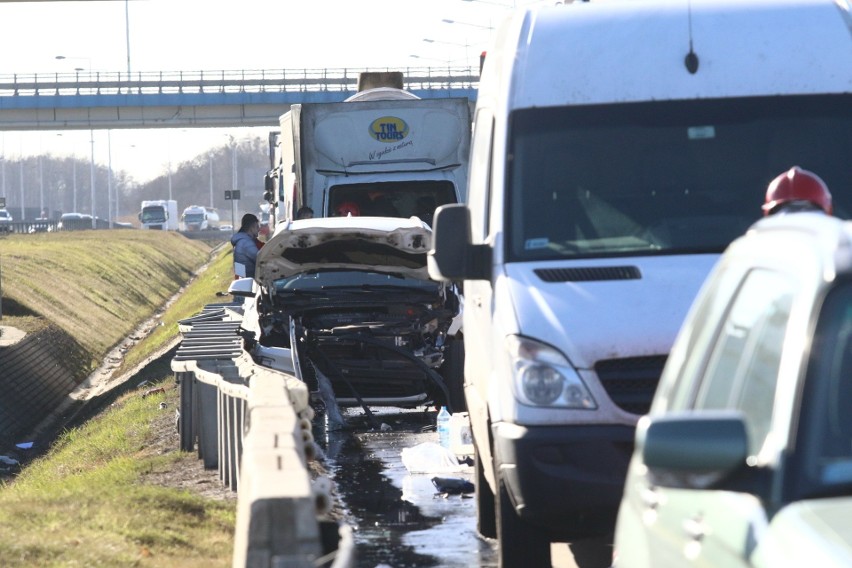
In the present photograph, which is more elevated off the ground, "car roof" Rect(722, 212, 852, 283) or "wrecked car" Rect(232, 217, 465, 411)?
"car roof" Rect(722, 212, 852, 283)

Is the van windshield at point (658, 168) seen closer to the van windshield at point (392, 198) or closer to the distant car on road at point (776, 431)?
the distant car on road at point (776, 431)

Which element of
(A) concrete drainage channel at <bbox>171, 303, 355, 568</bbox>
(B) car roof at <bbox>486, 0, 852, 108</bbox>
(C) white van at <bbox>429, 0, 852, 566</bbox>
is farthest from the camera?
(B) car roof at <bbox>486, 0, 852, 108</bbox>

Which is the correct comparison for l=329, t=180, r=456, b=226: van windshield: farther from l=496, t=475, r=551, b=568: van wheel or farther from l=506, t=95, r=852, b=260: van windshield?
l=496, t=475, r=551, b=568: van wheel

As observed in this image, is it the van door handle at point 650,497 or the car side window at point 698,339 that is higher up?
the car side window at point 698,339

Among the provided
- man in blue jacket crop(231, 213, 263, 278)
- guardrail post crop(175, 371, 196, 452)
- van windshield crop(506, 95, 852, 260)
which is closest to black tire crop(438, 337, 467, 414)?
guardrail post crop(175, 371, 196, 452)

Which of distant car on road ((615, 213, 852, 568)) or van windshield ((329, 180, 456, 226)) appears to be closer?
distant car on road ((615, 213, 852, 568))

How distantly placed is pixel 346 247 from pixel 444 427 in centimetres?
248

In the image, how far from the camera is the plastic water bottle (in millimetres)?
14001

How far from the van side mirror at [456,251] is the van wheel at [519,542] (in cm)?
103

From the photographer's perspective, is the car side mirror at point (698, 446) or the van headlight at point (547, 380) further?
the van headlight at point (547, 380)

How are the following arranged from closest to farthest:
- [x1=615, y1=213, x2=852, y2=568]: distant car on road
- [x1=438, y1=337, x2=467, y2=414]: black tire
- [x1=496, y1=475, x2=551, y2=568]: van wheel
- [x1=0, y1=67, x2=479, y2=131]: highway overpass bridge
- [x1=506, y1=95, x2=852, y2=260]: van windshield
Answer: [x1=615, y1=213, x2=852, y2=568]: distant car on road < [x1=496, y1=475, x2=551, y2=568]: van wheel < [x1=506, y1=95, x2=852, y2=260]: van windshield < [x1=438, y1=337, x2=467, y2=414]: black tire < [x1=0, y1=67, x2=479, y2=131]: highway overpass bridge

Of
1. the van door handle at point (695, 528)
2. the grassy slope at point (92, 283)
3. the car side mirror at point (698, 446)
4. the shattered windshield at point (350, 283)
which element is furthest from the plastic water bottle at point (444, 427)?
the grassy slope at point (92, 283)

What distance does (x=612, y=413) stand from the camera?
7.23 meters

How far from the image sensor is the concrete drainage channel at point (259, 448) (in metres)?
5.73
